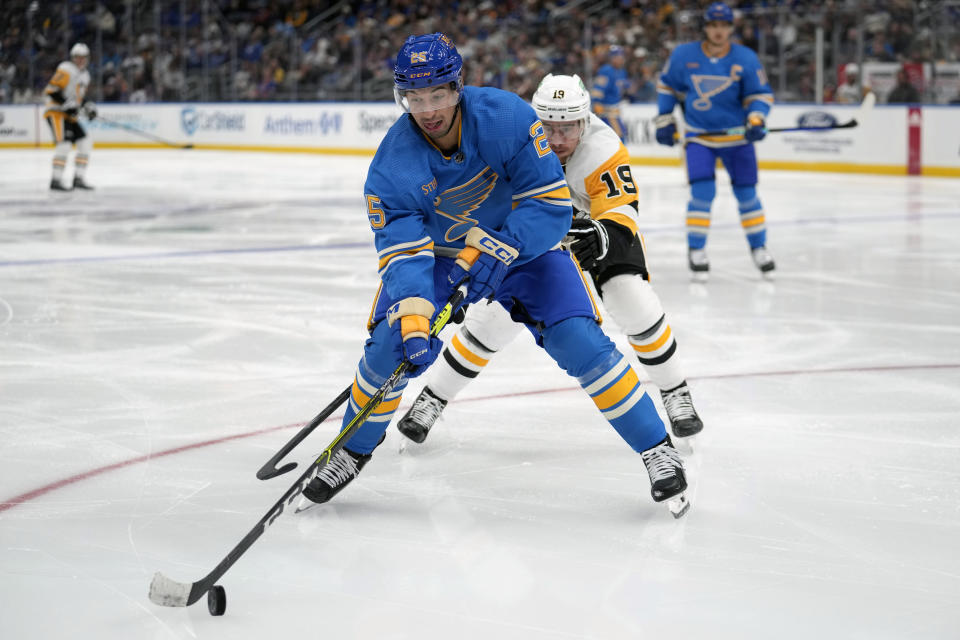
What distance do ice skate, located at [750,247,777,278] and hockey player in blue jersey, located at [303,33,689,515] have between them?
140 inches

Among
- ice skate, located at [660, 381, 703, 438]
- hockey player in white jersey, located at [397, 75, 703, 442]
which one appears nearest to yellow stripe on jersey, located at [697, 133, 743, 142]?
hockey player in white jersey, located at [397, 75, 703, 442]

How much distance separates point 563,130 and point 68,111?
31.2ft

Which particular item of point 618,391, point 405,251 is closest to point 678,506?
point 618,391

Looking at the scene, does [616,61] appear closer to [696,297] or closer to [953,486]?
Answer: [696,297]

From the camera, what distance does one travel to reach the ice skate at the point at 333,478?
267cm

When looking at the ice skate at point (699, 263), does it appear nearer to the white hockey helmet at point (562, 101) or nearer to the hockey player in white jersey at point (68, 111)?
the white hockey helmet at point (562, 101)

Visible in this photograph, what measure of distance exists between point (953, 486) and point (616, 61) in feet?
32.3

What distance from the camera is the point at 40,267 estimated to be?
6.51m

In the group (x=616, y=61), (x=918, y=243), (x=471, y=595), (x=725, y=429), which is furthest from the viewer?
(x=616, y=61)

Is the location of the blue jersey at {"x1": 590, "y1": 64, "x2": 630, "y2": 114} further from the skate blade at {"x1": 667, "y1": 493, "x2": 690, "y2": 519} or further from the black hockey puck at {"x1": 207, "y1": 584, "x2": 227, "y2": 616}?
the black hockey puck at {"x1": 207, "y1": 584, "x2": 227, "y2": 616}

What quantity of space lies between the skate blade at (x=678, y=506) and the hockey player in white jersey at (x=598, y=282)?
1.80ft

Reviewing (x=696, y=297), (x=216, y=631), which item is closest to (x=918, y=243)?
(x=696, y=297)

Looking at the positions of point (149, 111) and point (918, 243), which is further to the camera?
point (149, 111)

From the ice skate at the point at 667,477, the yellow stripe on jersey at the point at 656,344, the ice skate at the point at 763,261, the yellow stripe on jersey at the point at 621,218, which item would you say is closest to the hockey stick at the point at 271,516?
the ice skate at the point at 667,477
